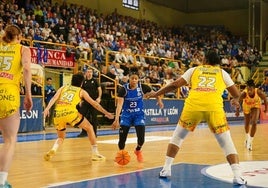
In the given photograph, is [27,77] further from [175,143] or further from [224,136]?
[224,136]

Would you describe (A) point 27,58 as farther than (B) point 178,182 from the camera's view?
No

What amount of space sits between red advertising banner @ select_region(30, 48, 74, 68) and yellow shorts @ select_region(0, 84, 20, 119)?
1402cm

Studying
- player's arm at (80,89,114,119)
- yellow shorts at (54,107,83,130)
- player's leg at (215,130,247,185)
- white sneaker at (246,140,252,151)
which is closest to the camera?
player's leg at (215,130,247,185)

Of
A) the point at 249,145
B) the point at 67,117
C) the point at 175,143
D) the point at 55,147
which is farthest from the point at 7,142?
the point at 249,145

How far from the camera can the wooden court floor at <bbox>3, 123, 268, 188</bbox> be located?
27.8ft

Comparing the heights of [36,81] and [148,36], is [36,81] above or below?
below

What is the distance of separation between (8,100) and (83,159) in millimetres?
4922

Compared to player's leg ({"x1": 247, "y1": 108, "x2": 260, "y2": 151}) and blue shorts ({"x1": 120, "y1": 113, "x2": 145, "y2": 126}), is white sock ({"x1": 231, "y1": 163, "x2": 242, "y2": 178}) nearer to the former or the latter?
blue shorts ({"x1": 120, "y1": 113, "x2": 145, "y2": 126})

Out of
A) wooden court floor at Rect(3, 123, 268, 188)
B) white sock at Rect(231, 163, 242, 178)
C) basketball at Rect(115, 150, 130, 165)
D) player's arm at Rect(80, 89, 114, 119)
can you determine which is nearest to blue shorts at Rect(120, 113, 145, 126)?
player's arm at Rect(80, 89, 114, 119)

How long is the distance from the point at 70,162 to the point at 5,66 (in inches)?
174

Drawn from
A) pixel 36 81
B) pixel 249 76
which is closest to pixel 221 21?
pixel 249 76

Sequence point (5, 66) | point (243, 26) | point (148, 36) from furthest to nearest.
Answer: point (243, 26) < point (148, 36) < point (5, 66)

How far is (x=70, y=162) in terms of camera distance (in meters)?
10.5

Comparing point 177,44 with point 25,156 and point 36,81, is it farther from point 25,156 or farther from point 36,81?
point 25,156
